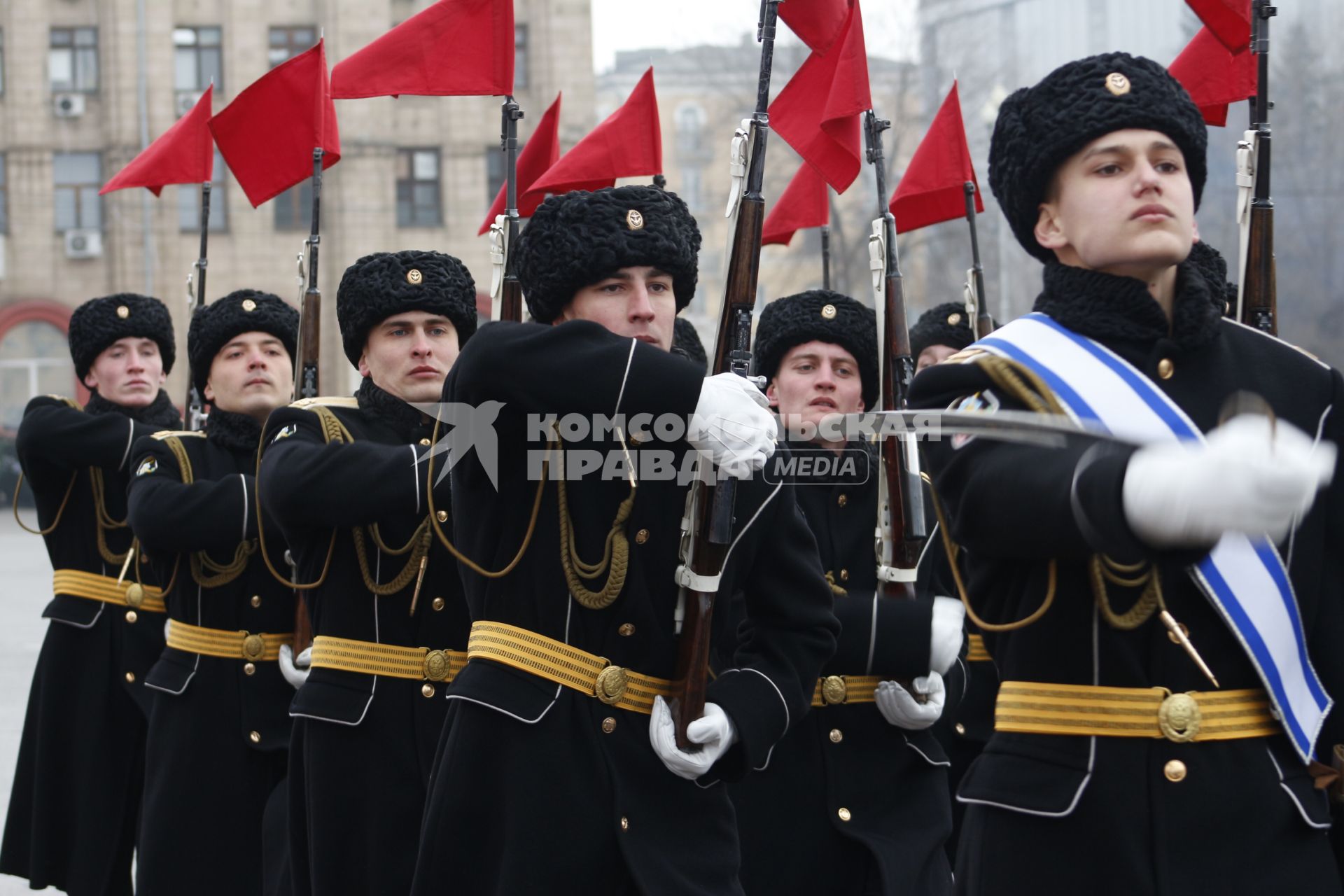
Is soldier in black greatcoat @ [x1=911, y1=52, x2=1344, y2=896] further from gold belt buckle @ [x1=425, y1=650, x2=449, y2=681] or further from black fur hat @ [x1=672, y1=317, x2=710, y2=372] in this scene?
black fur hat @ [x1=672, y1=317, x2=710, y2=372]

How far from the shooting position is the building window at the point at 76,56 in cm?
3578

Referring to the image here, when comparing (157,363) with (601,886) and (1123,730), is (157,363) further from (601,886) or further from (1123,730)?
(1123,730)

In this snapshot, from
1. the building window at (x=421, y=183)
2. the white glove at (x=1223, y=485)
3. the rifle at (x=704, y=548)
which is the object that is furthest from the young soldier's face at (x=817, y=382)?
the building window at (x=421, y=183)

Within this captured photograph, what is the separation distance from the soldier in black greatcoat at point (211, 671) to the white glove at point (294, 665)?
0.11m

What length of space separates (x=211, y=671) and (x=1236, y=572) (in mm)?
3889

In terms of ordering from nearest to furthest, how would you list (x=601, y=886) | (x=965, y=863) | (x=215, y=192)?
(x=965, y=863), (x=601, y=886), (x=215, y=192)

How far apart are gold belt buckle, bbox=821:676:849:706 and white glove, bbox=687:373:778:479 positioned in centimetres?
164

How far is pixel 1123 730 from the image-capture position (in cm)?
311

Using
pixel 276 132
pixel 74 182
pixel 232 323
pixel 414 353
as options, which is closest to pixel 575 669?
pixel 414 353

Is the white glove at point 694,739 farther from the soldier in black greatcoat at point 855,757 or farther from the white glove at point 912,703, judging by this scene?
the white glove at point 912,703

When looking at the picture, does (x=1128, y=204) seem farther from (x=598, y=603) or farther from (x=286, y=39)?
(x=286, y=39)

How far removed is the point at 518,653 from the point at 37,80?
114ft

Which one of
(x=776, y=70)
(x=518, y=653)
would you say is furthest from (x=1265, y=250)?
(x=776, y=70)

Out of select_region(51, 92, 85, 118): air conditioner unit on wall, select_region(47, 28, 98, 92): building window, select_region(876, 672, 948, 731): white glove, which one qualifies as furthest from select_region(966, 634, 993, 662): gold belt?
select_region(47, 28, 98, 92): building window
